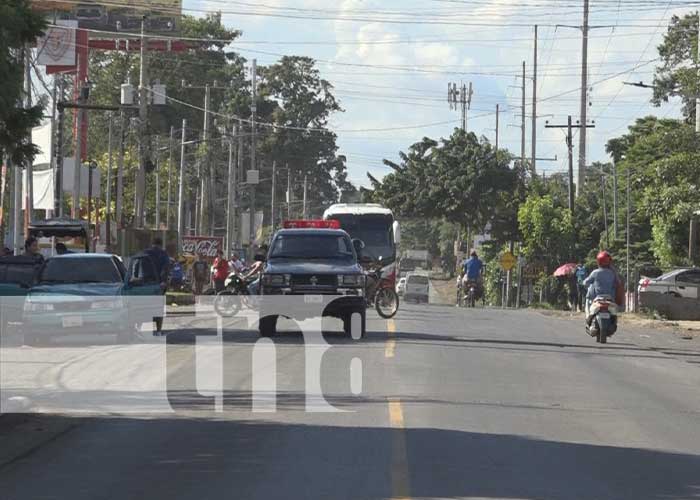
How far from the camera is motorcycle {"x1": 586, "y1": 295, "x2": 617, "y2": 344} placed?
26812mm

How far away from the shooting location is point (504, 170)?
257 ft

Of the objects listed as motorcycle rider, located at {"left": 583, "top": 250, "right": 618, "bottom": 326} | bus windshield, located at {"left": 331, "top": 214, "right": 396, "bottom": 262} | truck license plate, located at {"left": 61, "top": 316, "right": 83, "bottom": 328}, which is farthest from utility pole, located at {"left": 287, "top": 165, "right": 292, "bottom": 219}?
truck license plate, located at {"left": 61, "top": 316, "right": 83, "bottom": 328}

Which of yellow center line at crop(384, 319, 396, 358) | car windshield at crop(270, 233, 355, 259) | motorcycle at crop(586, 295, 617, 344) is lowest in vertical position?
yellow center line at crop(384, 319, 396, 358)

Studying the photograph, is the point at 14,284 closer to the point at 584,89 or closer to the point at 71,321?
the point at 71,321

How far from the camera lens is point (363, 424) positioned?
1406 centimetres

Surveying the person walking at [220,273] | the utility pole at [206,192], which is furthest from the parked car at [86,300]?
the utility pole at [206,192]

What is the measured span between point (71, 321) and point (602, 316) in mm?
10268

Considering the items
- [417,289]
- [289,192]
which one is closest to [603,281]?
[417,289]

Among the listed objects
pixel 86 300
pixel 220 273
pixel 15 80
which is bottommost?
pixel 86 300

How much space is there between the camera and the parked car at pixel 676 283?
140 ft

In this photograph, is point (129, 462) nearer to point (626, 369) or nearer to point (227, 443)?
point (227, 443)

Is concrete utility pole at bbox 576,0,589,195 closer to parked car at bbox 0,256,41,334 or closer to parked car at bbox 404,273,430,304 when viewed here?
parked car at bbox 404,273,430,304

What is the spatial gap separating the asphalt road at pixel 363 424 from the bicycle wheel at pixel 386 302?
7.87m

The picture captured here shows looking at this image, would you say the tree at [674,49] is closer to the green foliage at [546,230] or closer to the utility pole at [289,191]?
the green foliage at [546,230]
